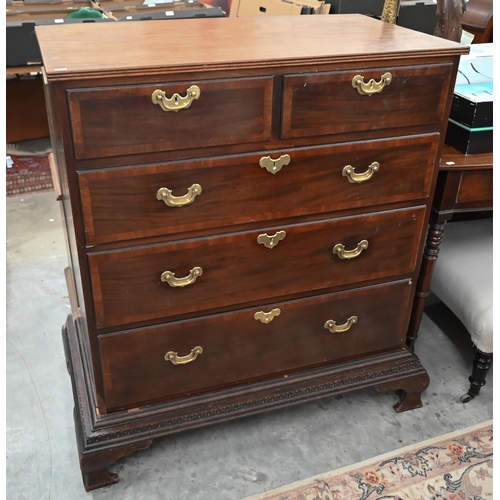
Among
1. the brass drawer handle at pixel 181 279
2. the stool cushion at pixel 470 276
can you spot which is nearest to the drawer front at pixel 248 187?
the brass drawer handle at pixel 181 279

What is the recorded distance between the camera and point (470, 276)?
66.4 inches

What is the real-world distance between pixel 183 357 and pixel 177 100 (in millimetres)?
653

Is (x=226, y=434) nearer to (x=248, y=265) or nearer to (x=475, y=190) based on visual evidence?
(x=248, y=265)

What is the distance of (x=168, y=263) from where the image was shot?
1273 mm

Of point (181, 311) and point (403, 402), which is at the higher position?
point (181, 311)

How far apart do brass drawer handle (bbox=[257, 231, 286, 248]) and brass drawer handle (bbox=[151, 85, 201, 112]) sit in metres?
0.37

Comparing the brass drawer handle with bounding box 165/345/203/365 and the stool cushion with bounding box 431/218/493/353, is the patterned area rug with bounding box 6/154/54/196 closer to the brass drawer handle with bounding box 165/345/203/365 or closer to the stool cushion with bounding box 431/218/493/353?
the brass drawer handle with bounding box 165/345/203/365

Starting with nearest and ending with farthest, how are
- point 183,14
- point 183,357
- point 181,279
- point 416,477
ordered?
point 181,279
point 183,357
point 416,477
point 183,14

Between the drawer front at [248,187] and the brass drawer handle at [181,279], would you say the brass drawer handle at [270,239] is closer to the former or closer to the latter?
the drawer front at [248,187]

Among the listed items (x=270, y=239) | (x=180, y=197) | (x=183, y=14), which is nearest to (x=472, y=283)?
(x=270, y=239)

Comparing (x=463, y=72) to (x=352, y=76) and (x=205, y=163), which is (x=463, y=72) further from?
(x=205, y=163)

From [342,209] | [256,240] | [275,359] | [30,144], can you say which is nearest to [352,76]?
[342,209]

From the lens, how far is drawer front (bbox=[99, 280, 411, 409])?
1379 mm
